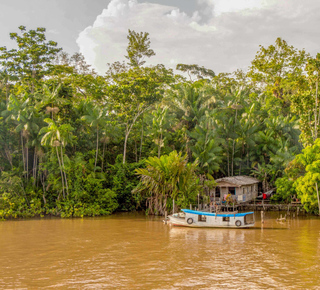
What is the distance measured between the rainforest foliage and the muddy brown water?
130 inches

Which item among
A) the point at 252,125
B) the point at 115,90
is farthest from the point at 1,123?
the point at 252,125

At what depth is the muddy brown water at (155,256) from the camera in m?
11.6

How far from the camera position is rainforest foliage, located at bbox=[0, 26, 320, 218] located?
2422 centimetres

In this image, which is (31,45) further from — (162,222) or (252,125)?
(252,125)

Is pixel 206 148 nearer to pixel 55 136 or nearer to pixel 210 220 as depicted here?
pixel 210 220

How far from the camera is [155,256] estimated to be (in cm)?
1464

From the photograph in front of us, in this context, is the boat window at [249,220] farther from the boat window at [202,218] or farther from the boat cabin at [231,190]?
the boat window at [202,218]

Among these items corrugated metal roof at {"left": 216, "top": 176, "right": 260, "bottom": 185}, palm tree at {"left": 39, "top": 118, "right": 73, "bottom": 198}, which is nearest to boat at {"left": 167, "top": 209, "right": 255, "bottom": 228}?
corrugated metal roof at {"left": 216, "top": 176, "right": 260, "bottom": 185}

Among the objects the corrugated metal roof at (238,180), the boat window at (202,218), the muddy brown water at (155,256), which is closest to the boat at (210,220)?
the boat window at (202,218)

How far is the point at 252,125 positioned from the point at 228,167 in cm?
463

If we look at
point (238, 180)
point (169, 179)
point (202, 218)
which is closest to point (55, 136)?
point (169, 179)

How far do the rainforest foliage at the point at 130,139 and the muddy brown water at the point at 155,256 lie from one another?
3305mm

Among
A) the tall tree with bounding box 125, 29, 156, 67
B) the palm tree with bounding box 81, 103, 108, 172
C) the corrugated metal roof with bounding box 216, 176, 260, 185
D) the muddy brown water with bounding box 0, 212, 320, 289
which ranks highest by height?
the tall tree with bounding box 125, 29, 156, 67

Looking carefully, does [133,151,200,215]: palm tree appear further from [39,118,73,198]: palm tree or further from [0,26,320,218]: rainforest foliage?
[39,118,73,198]: palm tree
